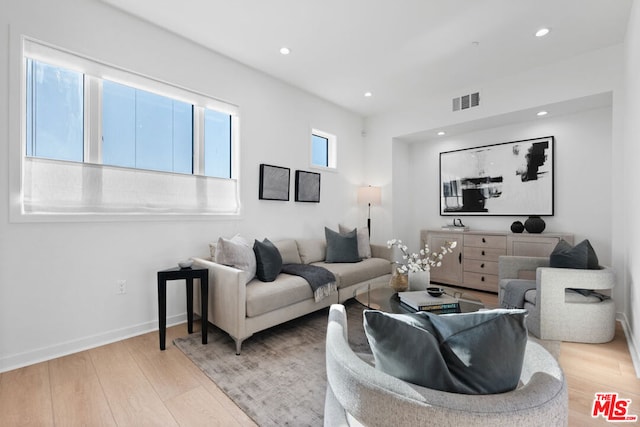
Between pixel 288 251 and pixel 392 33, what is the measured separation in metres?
2.64

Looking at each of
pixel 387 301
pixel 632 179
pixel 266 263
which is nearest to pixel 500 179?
pixel 632 179

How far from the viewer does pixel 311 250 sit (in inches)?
154

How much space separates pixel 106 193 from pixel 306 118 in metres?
2.74

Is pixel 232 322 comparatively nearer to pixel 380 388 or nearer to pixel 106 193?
pixel 106 193

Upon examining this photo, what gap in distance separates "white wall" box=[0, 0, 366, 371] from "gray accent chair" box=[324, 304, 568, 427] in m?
2.58

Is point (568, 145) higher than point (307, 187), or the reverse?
point (568, 145)

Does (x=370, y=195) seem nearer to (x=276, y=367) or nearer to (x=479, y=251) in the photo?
(x=479, y=251)

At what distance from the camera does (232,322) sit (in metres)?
2.42

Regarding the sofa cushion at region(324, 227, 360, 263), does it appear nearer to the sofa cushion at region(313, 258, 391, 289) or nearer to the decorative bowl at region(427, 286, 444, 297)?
the sofa cushion at region(313, 258, 391, 289)

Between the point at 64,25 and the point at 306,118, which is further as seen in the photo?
the point at 306,118

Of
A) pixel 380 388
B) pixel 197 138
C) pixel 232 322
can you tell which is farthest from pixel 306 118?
pixel 380 388

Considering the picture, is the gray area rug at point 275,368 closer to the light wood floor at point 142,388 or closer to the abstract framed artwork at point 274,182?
the light wood floor at point 142,388

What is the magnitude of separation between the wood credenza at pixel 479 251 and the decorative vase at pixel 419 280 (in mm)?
2002

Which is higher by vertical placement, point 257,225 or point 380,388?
point 257,225
